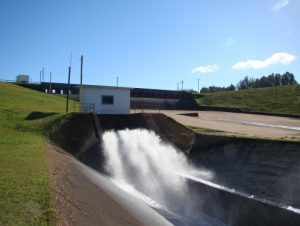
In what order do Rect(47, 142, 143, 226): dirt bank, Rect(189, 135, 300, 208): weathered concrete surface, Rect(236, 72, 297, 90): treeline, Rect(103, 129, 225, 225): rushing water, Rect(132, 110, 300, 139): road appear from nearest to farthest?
Rect(47, 142, 143, 226): dirt bank < Rect(189, 135, 300, 208): weathered concrete surface < Rect(103, 129, 225, 225): rushing water < Rect(132, 110, 300, 139): road < Rect(236, 72, 297, 90): treeline

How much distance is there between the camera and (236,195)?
766 inches

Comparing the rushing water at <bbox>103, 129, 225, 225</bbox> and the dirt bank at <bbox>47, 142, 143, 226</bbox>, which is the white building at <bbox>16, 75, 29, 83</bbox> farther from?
the dirt bank at <bbox>47, 142, 143, 226</bbox>

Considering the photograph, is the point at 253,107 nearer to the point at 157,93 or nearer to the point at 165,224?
the point at 157,93

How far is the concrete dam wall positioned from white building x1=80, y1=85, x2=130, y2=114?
364cm

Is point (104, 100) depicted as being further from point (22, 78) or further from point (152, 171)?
point (22, 78)

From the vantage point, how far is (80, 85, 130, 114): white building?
39.1m

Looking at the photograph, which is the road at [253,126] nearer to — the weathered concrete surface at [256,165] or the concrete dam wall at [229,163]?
the weathered concrete surface at [256,165]

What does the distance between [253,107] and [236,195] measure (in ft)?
179

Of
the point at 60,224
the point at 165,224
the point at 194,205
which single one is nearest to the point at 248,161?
the point at 194,205

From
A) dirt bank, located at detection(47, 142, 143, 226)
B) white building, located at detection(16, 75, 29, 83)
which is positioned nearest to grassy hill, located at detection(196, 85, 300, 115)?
white building, located at detection(16, 75, 29, 83)

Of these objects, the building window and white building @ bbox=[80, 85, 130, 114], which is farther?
the building window

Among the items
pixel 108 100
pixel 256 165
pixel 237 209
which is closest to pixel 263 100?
pixel 108 100

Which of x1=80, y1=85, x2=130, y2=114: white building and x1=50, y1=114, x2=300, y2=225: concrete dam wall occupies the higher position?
x1=80, y1=85, x2=130, y2=114: white building

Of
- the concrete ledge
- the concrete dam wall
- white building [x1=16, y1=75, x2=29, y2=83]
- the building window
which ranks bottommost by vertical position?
the concrete ledge
